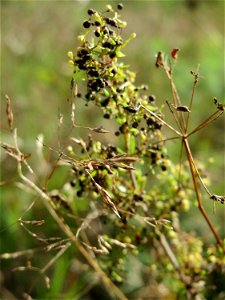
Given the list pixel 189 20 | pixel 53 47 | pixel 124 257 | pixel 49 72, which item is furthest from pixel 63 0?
pixel 124 257

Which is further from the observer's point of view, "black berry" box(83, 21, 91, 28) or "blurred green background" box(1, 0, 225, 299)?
"blurred green background" box(1, 0, 225, 299)

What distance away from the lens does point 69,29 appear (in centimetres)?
567

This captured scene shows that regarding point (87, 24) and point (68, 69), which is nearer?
point (87, 24)

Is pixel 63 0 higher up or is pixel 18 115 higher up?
pixel 63 0

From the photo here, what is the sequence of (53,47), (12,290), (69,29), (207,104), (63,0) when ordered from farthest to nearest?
(63,0) < (69,29) < (53,47) < (207,104) < (12,290)

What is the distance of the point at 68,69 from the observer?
4.31 m

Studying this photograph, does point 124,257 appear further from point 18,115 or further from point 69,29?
point 69,29

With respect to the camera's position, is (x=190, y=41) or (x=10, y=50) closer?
(x=10, y=50)

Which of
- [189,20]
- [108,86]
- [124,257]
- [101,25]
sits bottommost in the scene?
[124,257]

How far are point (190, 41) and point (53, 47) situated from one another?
58.0 inches

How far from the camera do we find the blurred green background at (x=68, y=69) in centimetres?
306

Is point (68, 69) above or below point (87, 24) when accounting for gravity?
above

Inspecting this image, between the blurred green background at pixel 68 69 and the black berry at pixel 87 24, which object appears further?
the blurred green background at pixel 68 69

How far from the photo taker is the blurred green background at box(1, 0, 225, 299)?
Result: 10.0 ft
